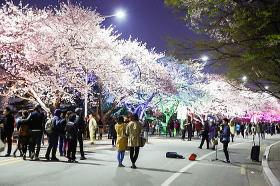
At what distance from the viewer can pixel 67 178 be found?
6.71 meters

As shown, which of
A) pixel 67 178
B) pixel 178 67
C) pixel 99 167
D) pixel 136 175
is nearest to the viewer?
pixel 67 178

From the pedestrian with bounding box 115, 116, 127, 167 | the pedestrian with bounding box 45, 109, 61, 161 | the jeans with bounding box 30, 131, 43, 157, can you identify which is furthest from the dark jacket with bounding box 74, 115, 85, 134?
the pedestrian with bounding box 115, 116, 127, 167

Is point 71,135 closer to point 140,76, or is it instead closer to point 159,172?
point 159,172

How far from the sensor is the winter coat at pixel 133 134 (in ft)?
28.1

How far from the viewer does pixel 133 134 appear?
8.65 m

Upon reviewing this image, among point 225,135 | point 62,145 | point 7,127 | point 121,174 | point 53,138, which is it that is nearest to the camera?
point 121,174

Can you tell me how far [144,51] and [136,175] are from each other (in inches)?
1095

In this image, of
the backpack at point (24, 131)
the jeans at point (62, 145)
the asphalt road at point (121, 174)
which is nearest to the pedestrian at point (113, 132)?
the jeans at point (62, 145)

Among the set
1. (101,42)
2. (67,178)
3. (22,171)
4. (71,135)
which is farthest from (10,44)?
(67,178)

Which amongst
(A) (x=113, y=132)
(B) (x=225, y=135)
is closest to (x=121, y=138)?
(B) (x=225, y=135)

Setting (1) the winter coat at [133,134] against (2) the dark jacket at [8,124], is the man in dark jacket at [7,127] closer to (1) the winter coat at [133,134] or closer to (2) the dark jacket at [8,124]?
(2) the dark jacket at [8,124]

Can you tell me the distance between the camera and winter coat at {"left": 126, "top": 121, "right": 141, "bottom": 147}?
8578 mm

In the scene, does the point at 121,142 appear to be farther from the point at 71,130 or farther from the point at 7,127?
the point at 7,127

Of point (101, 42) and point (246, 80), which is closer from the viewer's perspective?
point (246, 80)
